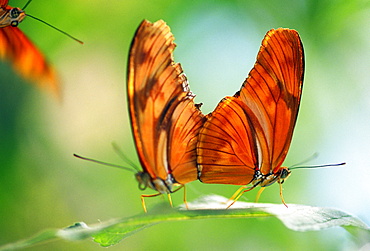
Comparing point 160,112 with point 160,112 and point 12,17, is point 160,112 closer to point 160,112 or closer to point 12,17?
point 160,112

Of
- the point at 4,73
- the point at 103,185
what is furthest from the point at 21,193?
the point at 4,73

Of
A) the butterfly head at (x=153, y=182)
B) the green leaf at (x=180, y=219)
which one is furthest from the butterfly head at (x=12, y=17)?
the green leaf at (x=180, y=219)

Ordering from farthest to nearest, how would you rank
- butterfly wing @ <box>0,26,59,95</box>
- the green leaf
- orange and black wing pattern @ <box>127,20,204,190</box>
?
butterfly wing @ <box>0,26,59,95</box> → orange and black wing pattern @ <box>127,20,204,190</box> → the green leaf

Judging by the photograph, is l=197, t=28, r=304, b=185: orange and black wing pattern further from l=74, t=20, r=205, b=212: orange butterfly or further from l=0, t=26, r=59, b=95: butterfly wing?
l=0, t=26, r=59, b=95: butterfly wing

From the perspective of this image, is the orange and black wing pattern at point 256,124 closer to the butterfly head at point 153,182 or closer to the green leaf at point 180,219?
the butterfly head at point 153,182

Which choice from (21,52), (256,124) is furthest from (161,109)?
(21,52)

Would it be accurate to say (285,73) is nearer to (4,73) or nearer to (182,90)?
(182,90)

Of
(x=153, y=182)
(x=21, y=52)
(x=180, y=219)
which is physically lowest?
(x=180, y=219)

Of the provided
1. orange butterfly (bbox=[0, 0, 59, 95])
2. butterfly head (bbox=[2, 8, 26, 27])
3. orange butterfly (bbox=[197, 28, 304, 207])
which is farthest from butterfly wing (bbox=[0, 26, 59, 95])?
orange butterfly (bbox=[197, 28, 304, 207])
